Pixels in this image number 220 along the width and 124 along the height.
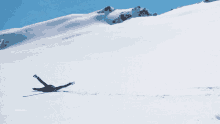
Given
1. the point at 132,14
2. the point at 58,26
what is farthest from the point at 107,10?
the point at 58,26

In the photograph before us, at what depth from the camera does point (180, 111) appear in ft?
13.8

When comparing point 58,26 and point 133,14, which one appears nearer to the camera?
point 58,26

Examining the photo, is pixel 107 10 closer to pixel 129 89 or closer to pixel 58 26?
pixel 58 26

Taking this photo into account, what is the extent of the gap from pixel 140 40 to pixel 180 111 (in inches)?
441

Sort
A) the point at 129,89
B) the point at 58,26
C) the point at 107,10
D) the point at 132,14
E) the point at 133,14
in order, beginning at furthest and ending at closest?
the point at 107,10 → the point at 133,14 → the point at 132,14 → the point at 58,26 → the point at 129,89

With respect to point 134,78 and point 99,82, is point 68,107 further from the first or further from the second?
point 134,78

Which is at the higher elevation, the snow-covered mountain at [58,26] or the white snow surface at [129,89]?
the snow-covered mountain at [58,26]

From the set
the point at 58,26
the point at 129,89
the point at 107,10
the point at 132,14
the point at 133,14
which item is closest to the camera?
the point at 129,89

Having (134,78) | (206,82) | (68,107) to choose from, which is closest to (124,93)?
(134,78)

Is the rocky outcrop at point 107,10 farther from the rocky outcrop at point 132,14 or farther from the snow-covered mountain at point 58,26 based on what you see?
the rocky outcrop at point 132,14

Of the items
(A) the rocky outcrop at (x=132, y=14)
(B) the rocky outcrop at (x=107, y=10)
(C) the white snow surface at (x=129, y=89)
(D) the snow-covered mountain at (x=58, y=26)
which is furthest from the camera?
(B) the rocky outcrop at (x=107, y=10)

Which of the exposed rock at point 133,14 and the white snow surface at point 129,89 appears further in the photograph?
the exposed rock at point 133,14

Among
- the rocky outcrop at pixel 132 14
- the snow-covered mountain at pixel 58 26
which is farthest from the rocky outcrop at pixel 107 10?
the rocky outcrop at pixel 132 14

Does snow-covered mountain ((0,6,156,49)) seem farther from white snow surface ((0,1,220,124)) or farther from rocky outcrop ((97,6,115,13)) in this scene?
white snow surface ((0,1,220,124))
